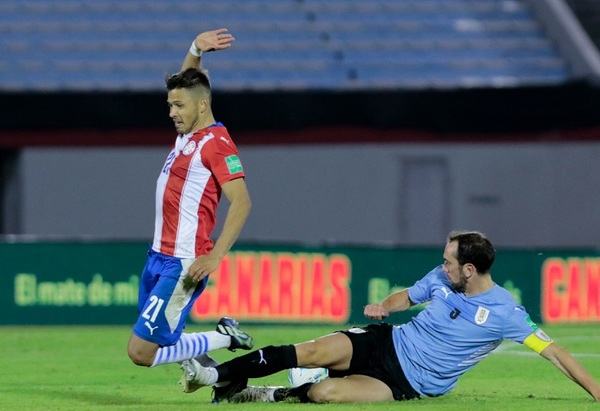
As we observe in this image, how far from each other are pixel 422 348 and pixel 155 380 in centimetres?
293

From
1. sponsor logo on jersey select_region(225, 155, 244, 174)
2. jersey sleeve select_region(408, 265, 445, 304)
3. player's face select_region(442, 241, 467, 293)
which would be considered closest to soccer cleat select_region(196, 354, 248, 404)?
jersey sleeve select_region(408, 265, 445, 304)

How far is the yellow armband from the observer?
7961 mm

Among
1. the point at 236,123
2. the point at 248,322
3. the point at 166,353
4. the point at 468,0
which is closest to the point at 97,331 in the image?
the point at 248,322

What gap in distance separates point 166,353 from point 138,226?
548 inches

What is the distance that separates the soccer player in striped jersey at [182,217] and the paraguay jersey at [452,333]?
1321mm

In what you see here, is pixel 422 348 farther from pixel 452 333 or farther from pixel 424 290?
pixel 424 290

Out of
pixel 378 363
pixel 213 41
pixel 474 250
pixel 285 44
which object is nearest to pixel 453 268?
pixel 474 250

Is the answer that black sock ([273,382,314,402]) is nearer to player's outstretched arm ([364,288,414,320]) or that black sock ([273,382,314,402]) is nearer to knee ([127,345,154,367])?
player's outstretched arm ([364,288,414,320])

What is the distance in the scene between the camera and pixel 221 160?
26.2 feet

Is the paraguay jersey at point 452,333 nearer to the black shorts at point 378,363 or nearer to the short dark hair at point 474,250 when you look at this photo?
the black shorts at point 378,363

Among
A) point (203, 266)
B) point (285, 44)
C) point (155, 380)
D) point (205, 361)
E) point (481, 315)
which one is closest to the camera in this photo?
point (203, 266)

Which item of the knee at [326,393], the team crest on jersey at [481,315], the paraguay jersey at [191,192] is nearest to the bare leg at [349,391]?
the knee at [326,393]

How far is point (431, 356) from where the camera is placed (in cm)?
823

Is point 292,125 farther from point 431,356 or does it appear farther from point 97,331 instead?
point 431,356
